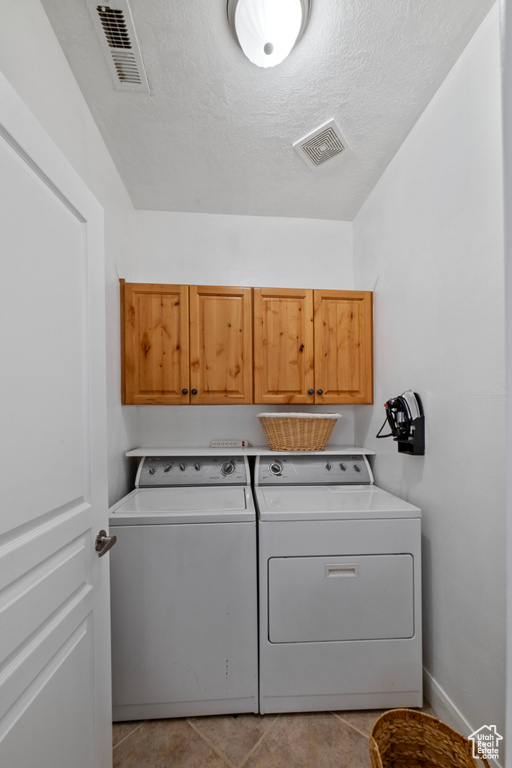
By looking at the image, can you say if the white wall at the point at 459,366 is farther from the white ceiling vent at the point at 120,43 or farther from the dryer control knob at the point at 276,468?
the white ceiling vent at the point at 120,43

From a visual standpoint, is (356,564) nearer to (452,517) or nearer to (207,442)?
(452,517)

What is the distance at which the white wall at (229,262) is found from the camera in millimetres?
2463

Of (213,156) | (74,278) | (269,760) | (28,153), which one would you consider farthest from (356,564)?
(213,156)

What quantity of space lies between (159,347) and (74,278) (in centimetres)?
113

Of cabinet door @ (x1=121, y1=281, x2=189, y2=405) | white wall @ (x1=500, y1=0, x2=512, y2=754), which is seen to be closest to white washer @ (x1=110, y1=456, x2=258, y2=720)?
cabinet door @ (x1=121, y1=281, x2=189, y2=405)

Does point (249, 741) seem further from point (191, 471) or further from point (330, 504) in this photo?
point (191, 471)

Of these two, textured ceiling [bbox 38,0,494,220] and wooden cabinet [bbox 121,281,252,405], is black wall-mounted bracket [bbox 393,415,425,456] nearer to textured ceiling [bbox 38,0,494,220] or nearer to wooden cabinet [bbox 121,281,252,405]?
wooden cabinet [bbox 121,281,252,405]

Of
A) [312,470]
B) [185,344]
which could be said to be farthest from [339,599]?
[185,344]

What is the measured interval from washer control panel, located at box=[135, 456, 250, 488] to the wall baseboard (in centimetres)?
121

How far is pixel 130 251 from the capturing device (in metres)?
2.32

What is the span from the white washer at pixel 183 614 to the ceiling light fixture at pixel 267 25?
1.82 meters

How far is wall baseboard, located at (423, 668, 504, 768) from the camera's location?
1.33 m

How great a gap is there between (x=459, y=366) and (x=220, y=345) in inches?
51.1

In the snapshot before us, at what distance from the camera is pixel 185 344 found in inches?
84.4
